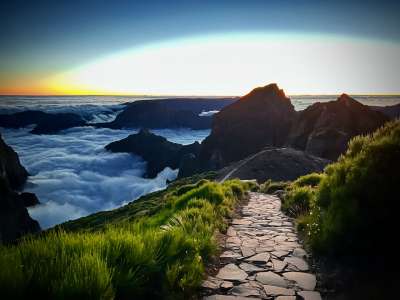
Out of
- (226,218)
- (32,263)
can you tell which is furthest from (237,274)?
(226,218)

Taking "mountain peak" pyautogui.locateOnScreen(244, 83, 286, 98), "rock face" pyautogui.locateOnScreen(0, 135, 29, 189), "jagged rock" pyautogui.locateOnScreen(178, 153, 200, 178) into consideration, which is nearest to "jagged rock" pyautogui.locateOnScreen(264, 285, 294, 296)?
"rock face" pyautogui.locateOnScreen(0, 135, 29, 189)

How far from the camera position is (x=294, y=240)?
26.8ft

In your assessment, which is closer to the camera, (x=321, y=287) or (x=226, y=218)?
(x=321, y=287)

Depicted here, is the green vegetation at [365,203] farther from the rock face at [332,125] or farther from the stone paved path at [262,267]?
the rock face at [332,125]

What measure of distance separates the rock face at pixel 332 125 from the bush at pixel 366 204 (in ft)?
268

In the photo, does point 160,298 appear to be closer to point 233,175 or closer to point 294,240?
point 294,240

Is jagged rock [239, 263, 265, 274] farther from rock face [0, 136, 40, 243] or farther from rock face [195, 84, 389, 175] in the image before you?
rock face [195, 84, 389, 175]

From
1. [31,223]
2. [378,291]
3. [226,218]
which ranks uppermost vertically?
[378,291]

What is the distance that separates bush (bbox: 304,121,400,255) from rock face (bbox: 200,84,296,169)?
429 ft

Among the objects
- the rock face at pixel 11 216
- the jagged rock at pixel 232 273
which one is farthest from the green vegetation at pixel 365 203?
the rock face at pixel 11 216

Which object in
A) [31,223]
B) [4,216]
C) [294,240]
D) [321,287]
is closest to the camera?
[321,287]

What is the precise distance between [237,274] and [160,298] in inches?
72.0

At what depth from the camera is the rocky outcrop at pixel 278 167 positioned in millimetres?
46656

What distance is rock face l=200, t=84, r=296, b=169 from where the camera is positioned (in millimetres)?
141375
